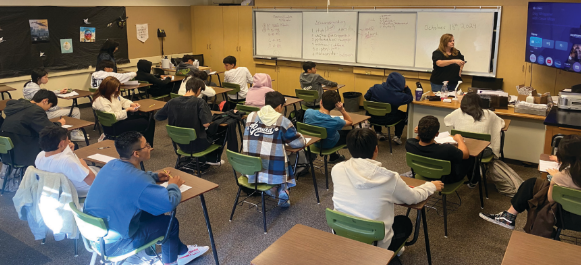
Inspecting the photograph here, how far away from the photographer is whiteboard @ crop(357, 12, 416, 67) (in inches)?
302

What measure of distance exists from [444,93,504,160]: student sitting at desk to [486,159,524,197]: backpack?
0.42 feet

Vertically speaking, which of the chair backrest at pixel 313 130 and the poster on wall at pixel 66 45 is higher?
the poster on wall at pixel 66 45

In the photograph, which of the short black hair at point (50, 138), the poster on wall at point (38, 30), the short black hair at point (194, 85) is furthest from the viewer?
the poster on wall at point (38, 30)

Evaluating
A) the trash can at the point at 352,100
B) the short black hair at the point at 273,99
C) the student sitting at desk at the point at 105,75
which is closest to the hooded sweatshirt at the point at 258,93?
the short black hair at the point at 273,99

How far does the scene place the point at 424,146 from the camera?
12.2ft

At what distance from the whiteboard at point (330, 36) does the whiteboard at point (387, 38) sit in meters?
0.18

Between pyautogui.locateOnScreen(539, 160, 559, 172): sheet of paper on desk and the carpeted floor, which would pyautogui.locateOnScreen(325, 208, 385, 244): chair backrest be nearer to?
the carpeted floor

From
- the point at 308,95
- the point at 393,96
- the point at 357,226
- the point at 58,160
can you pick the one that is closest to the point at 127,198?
the point at 58,160

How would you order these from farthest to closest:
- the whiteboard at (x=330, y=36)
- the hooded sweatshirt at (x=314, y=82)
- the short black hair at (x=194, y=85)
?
the whiteboard at (x=330, y=36) → the hooded sweatshirt at (x=314, y=82) → the short black hair at (x=194, y=85)

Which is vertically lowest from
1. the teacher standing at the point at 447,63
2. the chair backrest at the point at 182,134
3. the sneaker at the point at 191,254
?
the sneaker at the point at 191,254

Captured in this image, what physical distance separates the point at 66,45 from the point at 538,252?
339 inches

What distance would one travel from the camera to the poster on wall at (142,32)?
31.6 feet

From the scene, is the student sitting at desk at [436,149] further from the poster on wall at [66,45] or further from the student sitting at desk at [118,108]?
the poster on wall at [66,45]

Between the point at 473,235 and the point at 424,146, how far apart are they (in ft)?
3.02
